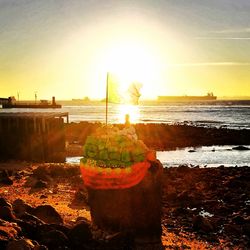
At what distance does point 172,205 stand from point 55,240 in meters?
7.91

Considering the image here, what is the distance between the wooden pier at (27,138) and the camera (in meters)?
27.2

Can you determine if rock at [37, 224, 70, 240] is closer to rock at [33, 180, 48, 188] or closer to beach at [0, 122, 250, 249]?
beach at [0, 122, 250, 249]

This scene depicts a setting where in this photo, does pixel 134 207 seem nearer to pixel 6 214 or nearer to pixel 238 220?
pixel 6 214

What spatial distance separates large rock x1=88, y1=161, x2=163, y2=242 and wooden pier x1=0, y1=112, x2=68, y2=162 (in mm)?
18470

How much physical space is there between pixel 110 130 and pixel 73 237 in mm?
2604

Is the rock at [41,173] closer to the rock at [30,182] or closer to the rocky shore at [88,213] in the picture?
the rocky shore at [88,213]

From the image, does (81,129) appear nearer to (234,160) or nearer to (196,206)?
(234,160)

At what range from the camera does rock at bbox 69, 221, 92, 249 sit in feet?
27.3

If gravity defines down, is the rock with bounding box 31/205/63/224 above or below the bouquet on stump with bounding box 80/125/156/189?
below

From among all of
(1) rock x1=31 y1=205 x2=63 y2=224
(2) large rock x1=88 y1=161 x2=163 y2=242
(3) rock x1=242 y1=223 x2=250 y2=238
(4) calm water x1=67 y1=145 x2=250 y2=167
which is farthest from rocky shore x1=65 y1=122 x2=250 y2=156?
(2) large rock x1=88 y1=161 x2=163 y2=242

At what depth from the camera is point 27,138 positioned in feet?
91.0

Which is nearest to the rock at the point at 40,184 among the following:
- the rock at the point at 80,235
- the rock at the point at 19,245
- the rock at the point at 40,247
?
the rock at the point at 80,235

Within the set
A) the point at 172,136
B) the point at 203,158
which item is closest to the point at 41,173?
the point at 203,158

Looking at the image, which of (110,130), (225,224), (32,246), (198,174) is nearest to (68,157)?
(198,174)
